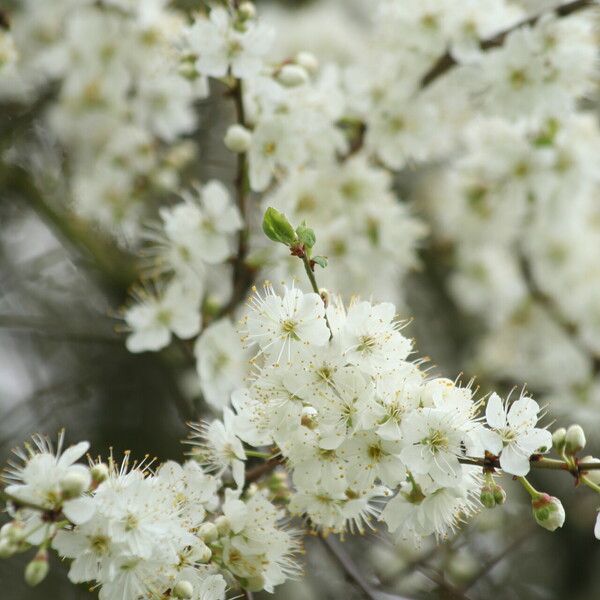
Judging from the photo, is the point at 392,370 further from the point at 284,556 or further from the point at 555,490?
the point at 555,490

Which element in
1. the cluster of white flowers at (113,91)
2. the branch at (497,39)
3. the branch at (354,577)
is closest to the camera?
the branch at (354,577)

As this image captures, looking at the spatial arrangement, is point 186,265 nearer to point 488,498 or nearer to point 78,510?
point 78,510

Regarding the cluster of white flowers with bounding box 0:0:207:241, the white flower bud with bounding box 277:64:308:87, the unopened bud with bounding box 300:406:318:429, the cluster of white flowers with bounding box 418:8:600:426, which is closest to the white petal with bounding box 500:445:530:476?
the unopened bud with bounding box 300:406:318:429

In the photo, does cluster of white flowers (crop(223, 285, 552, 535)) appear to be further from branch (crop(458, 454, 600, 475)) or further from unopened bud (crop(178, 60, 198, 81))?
unopened bud (crop(178, 60, 198, 81))

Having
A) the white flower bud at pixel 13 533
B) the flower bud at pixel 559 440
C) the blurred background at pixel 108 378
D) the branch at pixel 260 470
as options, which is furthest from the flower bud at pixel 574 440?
the blurred background at pixel 108 378

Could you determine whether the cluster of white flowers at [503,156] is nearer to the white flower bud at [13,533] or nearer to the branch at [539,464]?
the branch at [539,464]

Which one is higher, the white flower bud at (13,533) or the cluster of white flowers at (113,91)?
the white flower bud at (13,533)
